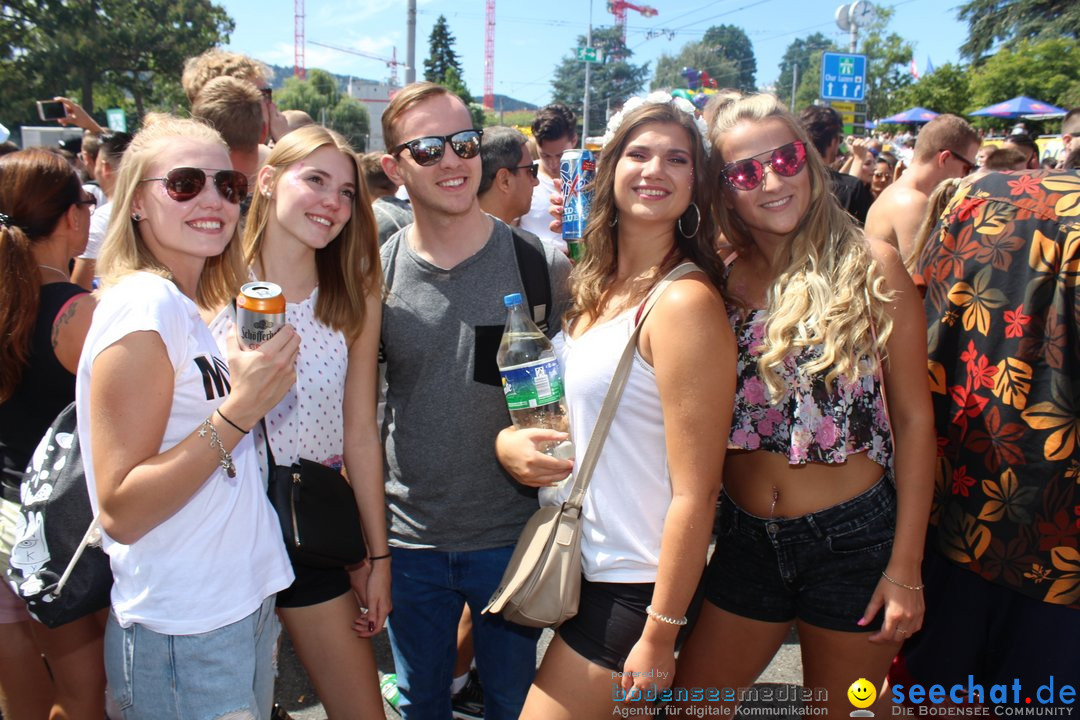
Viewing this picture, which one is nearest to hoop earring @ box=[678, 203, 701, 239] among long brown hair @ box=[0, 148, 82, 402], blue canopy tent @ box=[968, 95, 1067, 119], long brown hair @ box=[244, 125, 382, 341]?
long brown hair @ box=[244, 125, 382, 341]

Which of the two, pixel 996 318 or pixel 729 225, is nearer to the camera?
pixel 996 318

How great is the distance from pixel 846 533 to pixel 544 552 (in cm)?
90

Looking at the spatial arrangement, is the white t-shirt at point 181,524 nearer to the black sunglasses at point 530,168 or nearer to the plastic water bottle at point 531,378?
the plastic water bottle at point 531,378

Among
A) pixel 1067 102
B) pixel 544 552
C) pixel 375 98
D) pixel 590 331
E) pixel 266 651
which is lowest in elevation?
pixel 266 651

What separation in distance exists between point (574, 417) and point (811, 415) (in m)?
0.69

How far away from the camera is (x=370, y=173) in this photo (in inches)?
240

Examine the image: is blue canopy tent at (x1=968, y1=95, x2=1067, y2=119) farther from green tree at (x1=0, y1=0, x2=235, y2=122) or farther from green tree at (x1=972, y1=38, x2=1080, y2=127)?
green tree at (x1=0, y1=0, x2=235, y2=122)

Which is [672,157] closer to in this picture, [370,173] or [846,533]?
[846,533]

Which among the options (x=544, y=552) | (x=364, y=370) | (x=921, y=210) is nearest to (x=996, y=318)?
(x=544, y=552)

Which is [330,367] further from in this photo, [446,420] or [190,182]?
[190,182]

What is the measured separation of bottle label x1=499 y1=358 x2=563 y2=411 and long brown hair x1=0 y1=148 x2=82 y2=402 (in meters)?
1.70

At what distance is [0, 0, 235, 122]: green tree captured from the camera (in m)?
38.5

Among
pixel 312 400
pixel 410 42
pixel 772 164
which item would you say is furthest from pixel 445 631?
pixel 410 42

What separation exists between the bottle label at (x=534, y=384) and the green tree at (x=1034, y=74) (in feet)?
120
